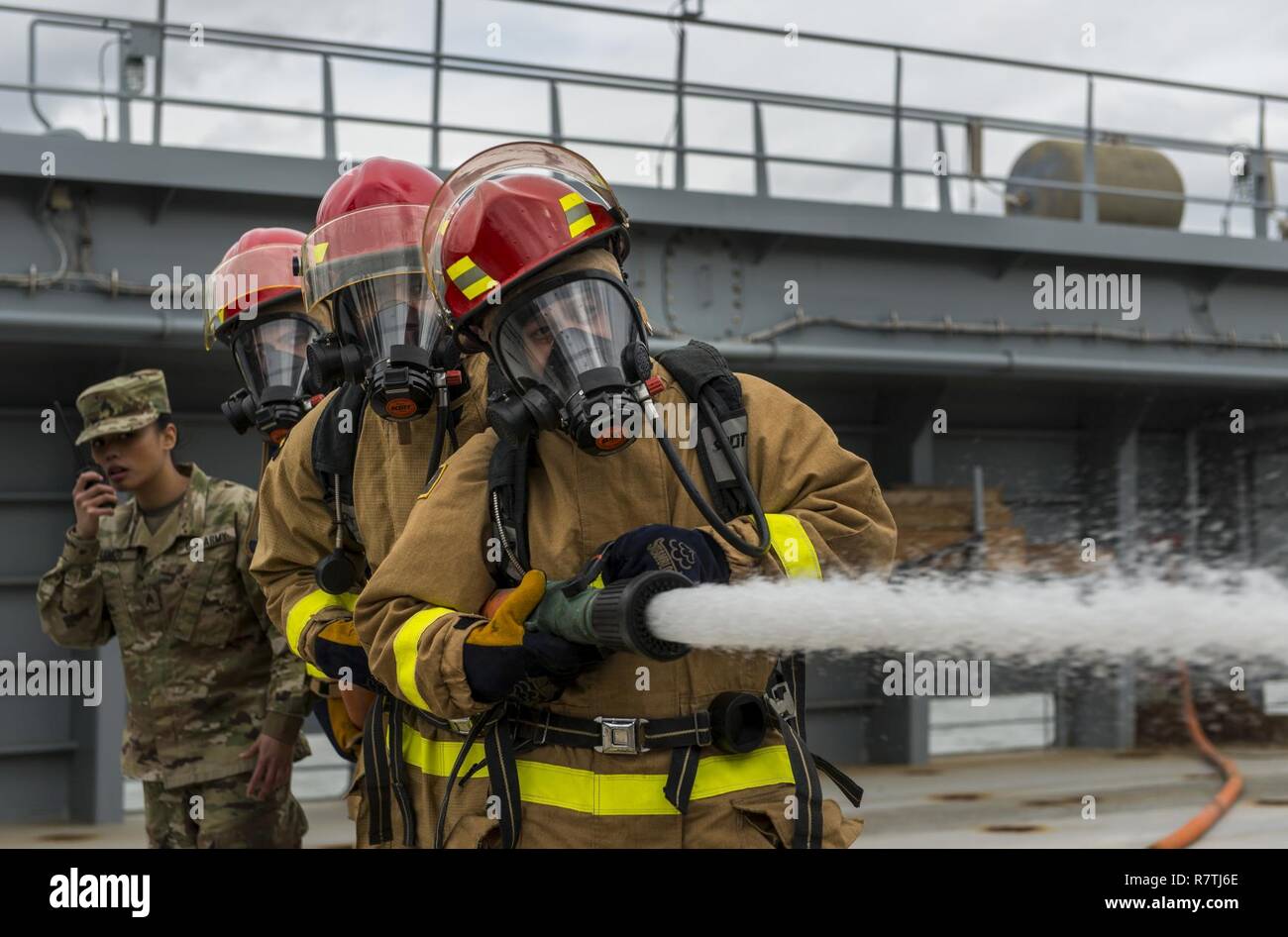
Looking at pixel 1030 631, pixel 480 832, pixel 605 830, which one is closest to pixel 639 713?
pixel 605 830

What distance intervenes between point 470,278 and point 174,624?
2169mm

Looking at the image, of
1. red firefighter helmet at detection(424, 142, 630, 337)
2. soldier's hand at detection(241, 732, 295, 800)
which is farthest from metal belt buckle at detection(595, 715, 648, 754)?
soldier's hand at detection(241, 732, 295, 800)

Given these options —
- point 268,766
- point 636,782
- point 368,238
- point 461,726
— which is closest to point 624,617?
point 636,782

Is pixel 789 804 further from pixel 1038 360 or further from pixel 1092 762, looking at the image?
pixel 1092 762

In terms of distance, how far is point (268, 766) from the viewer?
3859 millimetres

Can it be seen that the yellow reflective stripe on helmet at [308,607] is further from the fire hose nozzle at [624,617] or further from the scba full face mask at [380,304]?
the fire hose nozzle at [624,617]

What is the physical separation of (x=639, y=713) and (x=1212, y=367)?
7.77 m

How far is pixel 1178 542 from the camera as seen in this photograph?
40.3ft

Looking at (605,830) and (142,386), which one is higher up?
(142,386)

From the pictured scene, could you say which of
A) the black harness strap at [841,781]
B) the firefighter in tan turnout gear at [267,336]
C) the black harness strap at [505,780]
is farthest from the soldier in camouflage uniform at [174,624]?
the black harness strap at [841,781]

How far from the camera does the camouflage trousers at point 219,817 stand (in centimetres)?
394

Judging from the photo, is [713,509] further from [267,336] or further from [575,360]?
[267,336]

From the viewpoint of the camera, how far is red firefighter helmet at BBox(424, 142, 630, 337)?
7.61 feet

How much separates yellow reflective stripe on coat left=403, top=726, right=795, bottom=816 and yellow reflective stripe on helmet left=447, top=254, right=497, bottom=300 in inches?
33.6
